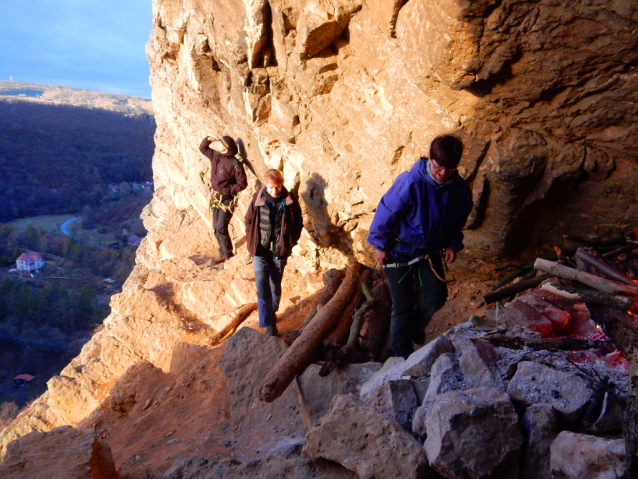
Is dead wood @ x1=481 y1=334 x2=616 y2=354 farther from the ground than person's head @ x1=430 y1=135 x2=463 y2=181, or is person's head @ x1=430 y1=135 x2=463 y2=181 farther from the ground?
person's head @ x1=430 y1=135 x2=463 y2=181

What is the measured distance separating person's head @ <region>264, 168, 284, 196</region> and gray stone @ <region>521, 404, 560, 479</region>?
3.17m

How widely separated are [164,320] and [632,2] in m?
6.51

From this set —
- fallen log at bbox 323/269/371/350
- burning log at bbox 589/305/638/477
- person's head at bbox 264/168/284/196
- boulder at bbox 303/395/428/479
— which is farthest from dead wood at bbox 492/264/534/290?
boulder at bbox 303/395/428/479

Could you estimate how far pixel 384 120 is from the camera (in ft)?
15.8

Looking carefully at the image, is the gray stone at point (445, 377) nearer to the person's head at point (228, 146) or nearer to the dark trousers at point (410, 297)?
the dark trousers at point (410, 297)

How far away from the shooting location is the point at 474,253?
4656 millimetres

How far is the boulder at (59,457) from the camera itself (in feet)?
8.53

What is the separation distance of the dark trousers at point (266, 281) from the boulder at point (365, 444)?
2577mm

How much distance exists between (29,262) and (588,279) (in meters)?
40.4

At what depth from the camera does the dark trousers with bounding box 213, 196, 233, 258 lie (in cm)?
712

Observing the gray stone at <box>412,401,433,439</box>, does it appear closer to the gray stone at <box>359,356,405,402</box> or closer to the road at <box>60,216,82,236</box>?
the gray stone at <box>359,356,405,402</box>

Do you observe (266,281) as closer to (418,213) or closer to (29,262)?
(418,213)

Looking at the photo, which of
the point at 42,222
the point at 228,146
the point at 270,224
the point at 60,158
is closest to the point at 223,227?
the point at 228,146

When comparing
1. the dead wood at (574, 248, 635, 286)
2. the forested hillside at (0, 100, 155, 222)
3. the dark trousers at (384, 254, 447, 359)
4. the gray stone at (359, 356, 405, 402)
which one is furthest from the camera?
the forested hillside at (0, 100, 155, 222)
